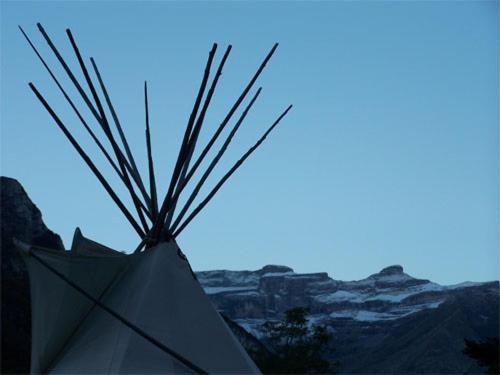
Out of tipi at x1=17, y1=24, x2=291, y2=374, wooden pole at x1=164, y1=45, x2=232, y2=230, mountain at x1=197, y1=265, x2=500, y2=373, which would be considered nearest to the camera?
tipi at x1=17, y1=24, x2=291, y2=374

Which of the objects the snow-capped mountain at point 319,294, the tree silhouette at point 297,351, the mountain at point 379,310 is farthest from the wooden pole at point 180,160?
the snow-capped mountain at point 319,294

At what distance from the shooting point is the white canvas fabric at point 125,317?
9141 millimetres

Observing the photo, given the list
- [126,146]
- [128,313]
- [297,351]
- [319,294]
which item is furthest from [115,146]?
[319,294]

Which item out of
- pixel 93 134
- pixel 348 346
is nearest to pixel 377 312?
pixel 348 346

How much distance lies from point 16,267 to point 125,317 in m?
24.5

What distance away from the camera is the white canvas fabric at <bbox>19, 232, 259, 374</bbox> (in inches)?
360

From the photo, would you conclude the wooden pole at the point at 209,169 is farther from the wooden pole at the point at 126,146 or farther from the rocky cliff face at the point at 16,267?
the rocky cliff face at the point at 16,267

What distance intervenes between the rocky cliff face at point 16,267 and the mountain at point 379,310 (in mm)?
38960

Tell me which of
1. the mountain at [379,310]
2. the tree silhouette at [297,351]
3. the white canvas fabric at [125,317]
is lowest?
the white canvas fabric at [125,317]

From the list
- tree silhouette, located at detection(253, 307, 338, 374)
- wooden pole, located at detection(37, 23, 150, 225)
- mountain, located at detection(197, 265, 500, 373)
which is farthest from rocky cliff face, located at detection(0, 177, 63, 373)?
mountain, located at detection(197, 265, 500, 373)

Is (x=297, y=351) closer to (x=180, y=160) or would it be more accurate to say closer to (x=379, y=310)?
(x=180, y=160)

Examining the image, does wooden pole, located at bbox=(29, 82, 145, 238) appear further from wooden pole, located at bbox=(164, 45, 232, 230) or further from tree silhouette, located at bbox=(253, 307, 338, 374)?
tree silhouette, located at bbox=(253, 307, 338, 374)

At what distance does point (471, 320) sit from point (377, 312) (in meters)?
59.4

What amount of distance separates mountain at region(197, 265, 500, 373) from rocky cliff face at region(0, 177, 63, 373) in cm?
3896
